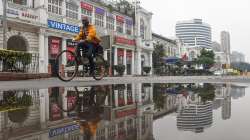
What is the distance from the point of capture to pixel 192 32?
163750 mm

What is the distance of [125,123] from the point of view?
2814 mm

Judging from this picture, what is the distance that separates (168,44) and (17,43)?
201 ft

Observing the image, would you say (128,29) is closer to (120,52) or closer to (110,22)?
(120,52)

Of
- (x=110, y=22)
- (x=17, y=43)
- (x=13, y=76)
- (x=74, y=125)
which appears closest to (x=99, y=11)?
(x=110, y=22)

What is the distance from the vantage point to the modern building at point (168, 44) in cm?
7519

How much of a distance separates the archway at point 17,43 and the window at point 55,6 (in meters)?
4.78

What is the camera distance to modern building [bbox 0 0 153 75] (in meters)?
27.1

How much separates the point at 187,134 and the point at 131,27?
47.9m

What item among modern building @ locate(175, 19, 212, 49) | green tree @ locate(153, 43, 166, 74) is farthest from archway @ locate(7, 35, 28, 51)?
modern building @ locate(175, 19, 212, 49)

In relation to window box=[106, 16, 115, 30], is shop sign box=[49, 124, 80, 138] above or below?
below

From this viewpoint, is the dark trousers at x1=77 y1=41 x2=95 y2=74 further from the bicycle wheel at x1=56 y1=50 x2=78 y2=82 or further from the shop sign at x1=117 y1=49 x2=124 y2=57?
the shop sign at x1=117 y1=49 x2=124 y2=57

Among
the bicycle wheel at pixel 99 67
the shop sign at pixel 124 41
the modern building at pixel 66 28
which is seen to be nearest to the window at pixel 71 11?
the modern building at pixel 66 28

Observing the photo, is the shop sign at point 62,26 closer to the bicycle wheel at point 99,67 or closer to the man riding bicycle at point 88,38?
the bicycle wheel at point 99,67

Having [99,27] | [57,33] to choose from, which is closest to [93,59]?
[57,33]
